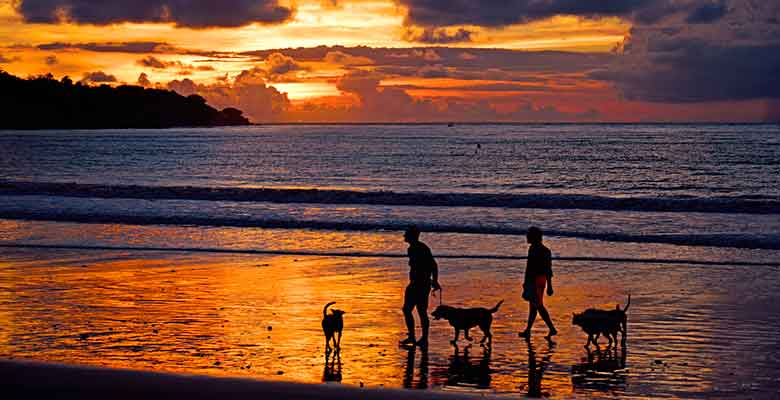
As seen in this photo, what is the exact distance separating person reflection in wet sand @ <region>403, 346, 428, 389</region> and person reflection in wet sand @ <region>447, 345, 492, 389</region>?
28cm

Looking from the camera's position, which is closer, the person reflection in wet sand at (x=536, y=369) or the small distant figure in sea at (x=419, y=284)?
the person reflection in wet sand at (x=536, y=369)

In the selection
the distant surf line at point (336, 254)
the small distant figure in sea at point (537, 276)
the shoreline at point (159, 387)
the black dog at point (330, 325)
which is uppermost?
the distant surf line at point (336, 254)

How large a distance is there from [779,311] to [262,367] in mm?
8597

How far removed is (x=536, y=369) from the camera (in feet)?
34.1

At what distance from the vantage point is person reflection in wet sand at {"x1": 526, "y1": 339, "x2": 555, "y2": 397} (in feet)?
30.8

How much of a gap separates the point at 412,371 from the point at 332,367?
3.09ft

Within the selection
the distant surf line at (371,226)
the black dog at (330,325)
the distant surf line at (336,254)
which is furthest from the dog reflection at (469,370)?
the distant surf line at (371,226)

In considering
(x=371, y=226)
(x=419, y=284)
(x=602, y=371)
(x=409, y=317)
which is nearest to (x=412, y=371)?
(x=409, y=317)

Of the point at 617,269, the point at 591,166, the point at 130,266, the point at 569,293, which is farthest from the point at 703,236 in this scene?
the point at 591,166

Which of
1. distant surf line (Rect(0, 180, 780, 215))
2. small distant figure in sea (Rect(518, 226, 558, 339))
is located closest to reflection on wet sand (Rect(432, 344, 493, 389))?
small distant figure in sea (Rect(518, 226, 558, 339))

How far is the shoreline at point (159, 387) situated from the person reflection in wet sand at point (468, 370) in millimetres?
698

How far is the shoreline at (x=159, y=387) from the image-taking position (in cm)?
891

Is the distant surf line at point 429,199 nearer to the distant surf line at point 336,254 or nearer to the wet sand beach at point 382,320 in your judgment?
the wet sand beach at point 382,320

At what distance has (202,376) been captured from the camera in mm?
9664
